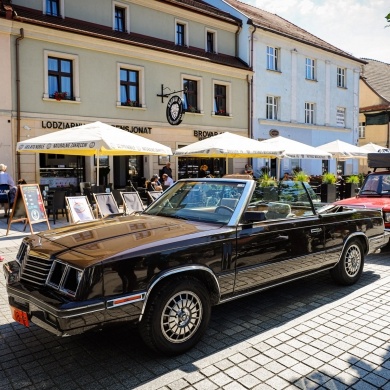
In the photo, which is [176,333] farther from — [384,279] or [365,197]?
[365,197]

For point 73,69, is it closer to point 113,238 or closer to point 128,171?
point 128,171

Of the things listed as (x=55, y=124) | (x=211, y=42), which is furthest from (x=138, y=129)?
(x=211, y=42)

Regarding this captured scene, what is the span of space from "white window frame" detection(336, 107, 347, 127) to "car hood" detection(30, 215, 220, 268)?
27.5 metres

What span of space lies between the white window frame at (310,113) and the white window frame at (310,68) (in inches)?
68.6

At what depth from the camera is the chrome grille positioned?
350 centimetres

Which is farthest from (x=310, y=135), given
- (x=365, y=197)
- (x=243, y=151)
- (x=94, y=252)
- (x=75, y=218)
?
(x=94, y=252)

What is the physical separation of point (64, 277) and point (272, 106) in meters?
22.9

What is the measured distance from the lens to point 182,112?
18.2 metres

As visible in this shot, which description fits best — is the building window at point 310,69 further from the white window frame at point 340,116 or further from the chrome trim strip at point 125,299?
the chrome trim strip at point 125,299

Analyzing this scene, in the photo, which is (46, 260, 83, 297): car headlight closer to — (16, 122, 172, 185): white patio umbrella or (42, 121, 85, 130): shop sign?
(16, 122, 172, 185): white patio umbrella

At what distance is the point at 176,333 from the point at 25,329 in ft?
5.77

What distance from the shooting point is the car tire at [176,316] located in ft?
11.4

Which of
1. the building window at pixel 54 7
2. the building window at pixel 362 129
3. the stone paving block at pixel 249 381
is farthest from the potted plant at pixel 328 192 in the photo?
the building window at pixel 362 129

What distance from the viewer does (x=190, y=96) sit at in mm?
20766
